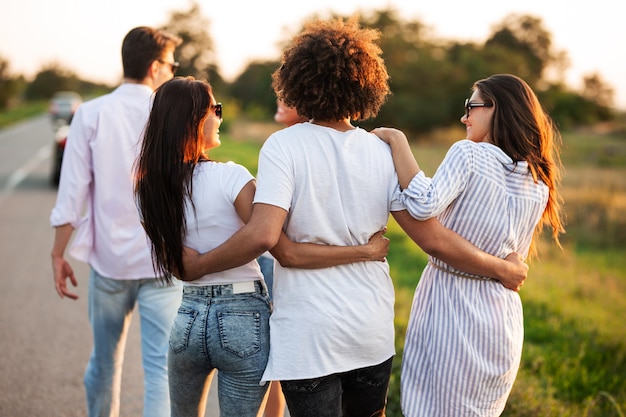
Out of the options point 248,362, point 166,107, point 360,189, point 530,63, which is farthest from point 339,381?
point 530,63

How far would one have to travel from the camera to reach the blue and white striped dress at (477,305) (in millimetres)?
2533

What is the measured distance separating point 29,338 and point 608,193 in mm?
17332

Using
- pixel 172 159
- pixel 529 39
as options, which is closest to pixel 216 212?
pixel 172 159

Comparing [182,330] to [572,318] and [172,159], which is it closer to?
[172,159]

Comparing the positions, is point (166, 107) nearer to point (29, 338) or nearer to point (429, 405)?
point (429, 405)

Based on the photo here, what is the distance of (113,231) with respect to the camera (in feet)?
10.9

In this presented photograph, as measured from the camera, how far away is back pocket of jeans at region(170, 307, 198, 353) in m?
2.46

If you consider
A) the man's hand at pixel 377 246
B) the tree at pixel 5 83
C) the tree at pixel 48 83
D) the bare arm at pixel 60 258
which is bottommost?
the tree at pixel 48 83

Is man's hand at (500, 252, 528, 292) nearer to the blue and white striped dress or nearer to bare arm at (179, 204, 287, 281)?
the blue and white striped dress

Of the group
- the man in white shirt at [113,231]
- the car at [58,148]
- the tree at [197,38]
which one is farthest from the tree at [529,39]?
the man in white shirt at [113,231]

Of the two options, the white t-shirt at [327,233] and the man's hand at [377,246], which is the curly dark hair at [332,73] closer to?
the white t-shirt at [327,233]

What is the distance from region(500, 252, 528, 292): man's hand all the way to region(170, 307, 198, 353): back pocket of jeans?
1.16 meters

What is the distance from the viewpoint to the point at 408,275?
26.8ft

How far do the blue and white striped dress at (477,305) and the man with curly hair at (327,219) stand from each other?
0.17m
